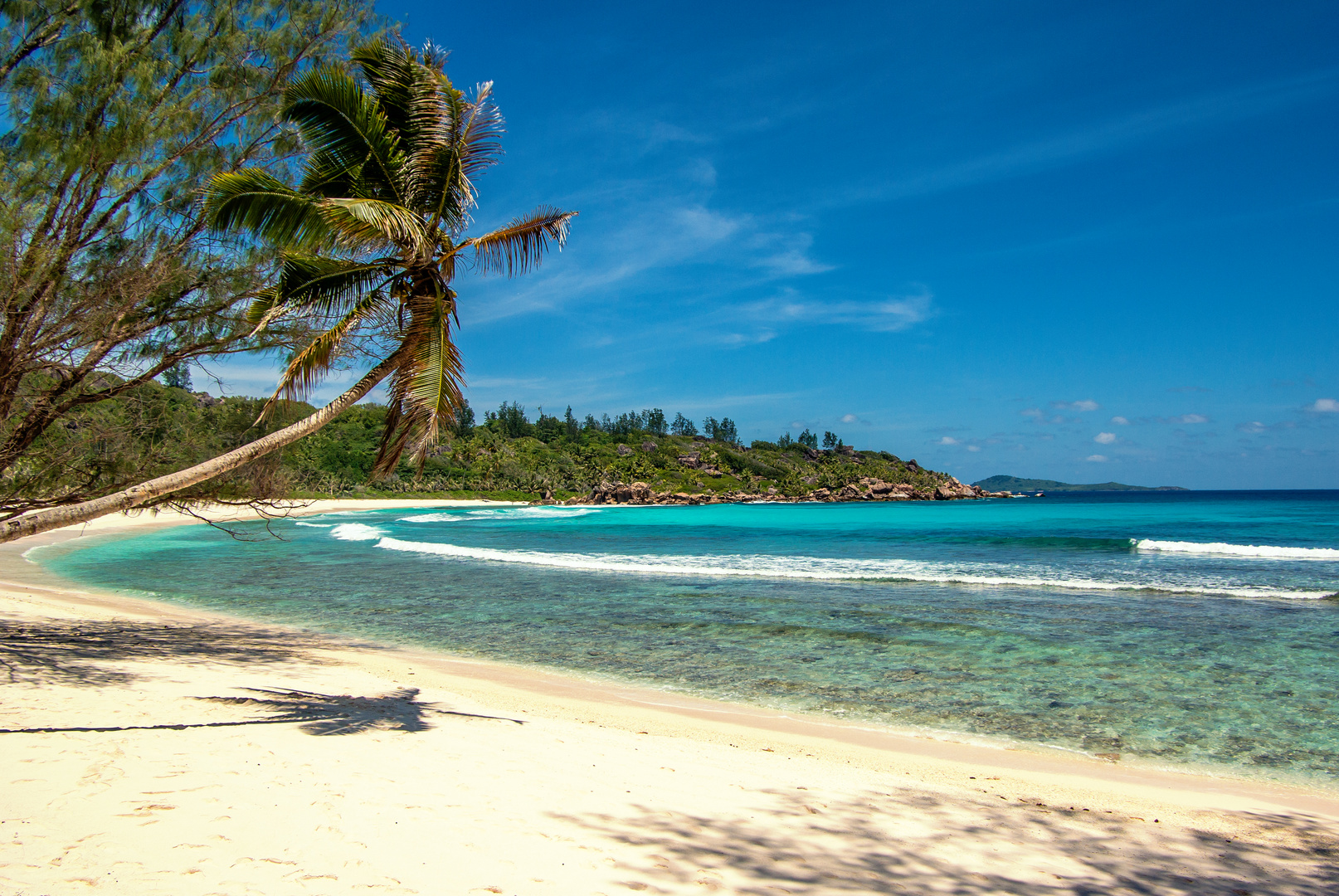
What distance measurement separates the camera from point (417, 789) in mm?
4840

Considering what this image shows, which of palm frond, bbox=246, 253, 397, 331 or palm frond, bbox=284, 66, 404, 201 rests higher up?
palm frond, bbox=284, 66, 404, 201

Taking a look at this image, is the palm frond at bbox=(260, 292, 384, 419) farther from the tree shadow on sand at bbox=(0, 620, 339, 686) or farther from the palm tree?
the tree shadow on sand at bbox=(0, 620, 339, 686)

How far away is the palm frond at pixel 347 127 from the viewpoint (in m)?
7.26

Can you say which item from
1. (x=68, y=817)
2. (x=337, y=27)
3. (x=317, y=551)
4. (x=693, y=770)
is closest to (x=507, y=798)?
(x=693, y=770)

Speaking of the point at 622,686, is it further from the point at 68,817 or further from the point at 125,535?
the point at 125,535

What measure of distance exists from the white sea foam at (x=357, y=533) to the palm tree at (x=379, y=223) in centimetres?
3118

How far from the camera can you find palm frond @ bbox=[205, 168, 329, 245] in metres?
6.88

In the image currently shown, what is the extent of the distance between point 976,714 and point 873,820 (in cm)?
398

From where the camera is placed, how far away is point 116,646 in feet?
32.9

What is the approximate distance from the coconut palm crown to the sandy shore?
9.22ft

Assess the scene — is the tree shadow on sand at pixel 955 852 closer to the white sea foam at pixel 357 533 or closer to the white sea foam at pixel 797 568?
the white sea foam at pixel 797 568

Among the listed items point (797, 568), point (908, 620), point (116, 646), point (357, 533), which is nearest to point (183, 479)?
point (116, 646)

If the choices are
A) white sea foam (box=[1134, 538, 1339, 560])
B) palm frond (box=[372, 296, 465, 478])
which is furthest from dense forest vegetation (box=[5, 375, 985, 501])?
white sea foam (box=[1134, 538, 1339, 560])

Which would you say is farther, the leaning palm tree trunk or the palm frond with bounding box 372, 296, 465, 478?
the palm frond with bounding box 372, 296, 465, 478
